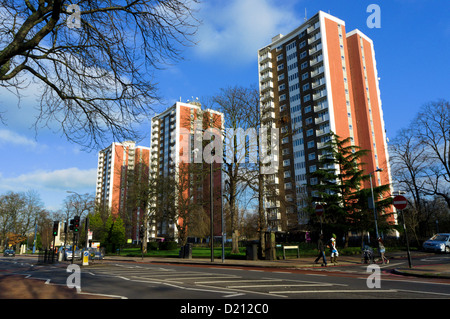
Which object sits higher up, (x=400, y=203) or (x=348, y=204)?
(x=348, y=204)

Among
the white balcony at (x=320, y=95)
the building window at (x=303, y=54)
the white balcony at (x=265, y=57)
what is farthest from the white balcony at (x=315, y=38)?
the white balcony at (x=265, y=57)

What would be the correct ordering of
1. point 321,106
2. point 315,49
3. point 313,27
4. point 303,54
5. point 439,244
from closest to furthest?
point 439,244 < point 321,106 < point 315,49 < point 313,27 < point 303,54

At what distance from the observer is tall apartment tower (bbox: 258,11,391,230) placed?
73250 millimetres

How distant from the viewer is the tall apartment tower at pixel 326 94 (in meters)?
73.2

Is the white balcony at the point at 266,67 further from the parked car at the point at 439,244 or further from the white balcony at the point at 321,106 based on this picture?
the parked car at the point at 439,244

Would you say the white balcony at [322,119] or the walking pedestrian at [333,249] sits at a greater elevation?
the white balcony at [322,119]

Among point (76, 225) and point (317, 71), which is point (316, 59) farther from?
point (76, 225)

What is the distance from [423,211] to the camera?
46.6 meters

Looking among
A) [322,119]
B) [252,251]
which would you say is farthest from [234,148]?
[322,119]

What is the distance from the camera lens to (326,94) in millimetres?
72812

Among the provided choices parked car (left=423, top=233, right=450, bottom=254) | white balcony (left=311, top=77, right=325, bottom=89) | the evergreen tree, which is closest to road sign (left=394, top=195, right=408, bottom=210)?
the evergreen tree

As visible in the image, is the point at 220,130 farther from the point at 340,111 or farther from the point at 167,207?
the point at 340,111

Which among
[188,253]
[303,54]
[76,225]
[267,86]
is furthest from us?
[267,86]
